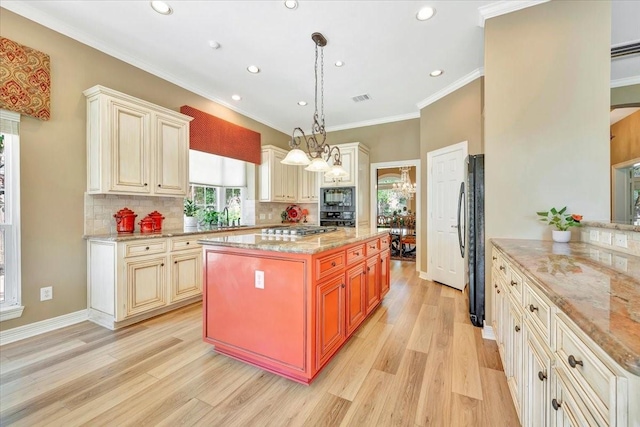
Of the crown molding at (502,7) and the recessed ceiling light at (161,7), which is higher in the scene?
the recessed ceiling light at (161,7)

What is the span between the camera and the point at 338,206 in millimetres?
5305

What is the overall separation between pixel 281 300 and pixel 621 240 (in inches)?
86.1

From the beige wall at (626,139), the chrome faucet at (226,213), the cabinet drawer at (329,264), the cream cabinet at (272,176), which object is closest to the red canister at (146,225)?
the chrome faucet at (226,213)

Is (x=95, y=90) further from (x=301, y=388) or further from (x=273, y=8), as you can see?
(x=301, y=388)

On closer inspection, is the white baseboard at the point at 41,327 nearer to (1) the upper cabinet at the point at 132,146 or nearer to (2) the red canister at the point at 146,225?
(2) the red canister at the point at 146,225

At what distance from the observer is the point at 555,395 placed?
3.10 ft

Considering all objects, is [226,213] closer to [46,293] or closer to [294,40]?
[46,293]

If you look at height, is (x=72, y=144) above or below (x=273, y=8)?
below

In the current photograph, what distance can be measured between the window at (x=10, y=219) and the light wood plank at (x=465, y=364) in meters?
3.84

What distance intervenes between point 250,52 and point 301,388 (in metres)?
3.49

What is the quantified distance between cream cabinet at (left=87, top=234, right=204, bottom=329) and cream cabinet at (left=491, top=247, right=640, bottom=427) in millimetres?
3282

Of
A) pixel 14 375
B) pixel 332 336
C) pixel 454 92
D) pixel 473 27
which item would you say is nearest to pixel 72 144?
pixel 14 375

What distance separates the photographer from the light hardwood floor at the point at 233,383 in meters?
1.52

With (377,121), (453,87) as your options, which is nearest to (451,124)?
(453,87)
